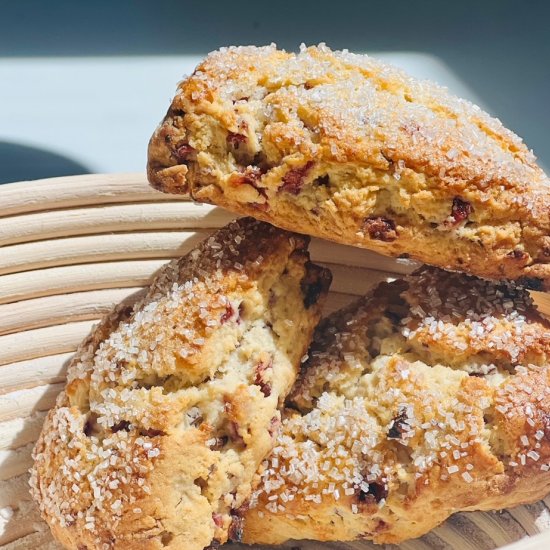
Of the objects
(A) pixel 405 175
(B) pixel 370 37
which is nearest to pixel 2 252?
(A) pixel 405 175

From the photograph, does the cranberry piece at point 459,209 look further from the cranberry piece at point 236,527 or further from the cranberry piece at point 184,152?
the cranberry piece at point 236,527

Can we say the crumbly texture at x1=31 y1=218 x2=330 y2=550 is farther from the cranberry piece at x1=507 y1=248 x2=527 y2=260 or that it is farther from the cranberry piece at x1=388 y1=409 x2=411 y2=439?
the cranberry piece at x1=507 y1=248 x2=527 y2=260

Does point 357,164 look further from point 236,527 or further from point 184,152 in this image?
point 236,527

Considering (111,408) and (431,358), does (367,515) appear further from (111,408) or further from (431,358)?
(111,408)

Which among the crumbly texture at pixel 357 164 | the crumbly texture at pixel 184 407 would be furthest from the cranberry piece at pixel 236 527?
the crumbly texture at pixel 357 164

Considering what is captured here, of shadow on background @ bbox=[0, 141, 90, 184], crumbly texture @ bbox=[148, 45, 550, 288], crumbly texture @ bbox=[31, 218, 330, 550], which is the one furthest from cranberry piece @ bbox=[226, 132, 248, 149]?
shadow on background @ bbox=[0, 141, 90, 184]

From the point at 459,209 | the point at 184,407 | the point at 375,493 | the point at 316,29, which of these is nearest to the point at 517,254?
the point at 459,209
